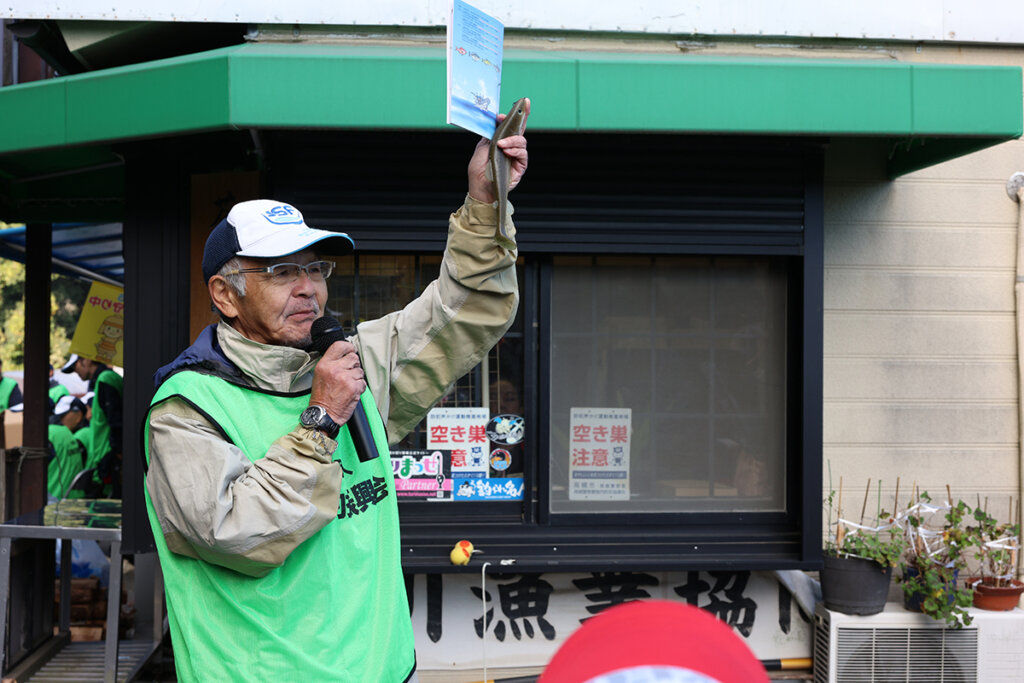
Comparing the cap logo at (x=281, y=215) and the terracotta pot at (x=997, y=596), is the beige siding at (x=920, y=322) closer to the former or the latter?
the terracotta pot at (x=997, y=596)

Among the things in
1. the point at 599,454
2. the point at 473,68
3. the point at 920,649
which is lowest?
the point at 920,649

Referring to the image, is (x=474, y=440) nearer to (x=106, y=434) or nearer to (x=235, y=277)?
(x=235, y=277)

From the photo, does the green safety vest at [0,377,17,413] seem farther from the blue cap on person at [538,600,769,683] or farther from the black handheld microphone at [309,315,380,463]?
the blue cap on person at [538,600,769,683]

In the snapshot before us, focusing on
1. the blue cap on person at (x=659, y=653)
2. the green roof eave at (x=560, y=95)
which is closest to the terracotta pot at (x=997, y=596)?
the green roof eave at (x=560, y=95)

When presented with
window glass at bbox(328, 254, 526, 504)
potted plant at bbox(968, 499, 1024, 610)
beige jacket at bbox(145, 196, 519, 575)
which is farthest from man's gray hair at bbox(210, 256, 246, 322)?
potted plant at bbox(968, 499, 1024, 610)

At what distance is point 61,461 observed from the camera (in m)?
7.89

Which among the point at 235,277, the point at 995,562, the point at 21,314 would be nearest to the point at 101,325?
the point at 235,277

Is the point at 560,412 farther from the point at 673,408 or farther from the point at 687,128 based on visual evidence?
the point at 687,128

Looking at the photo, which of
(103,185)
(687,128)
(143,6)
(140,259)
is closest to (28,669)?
(140,259)

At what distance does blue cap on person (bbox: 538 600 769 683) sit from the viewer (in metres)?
0.94

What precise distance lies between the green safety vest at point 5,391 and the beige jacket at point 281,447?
7.64 metres

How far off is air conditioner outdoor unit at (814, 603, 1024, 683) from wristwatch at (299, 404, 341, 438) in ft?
12.7

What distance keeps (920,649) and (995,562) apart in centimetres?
71

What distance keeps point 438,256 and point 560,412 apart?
114 cm
